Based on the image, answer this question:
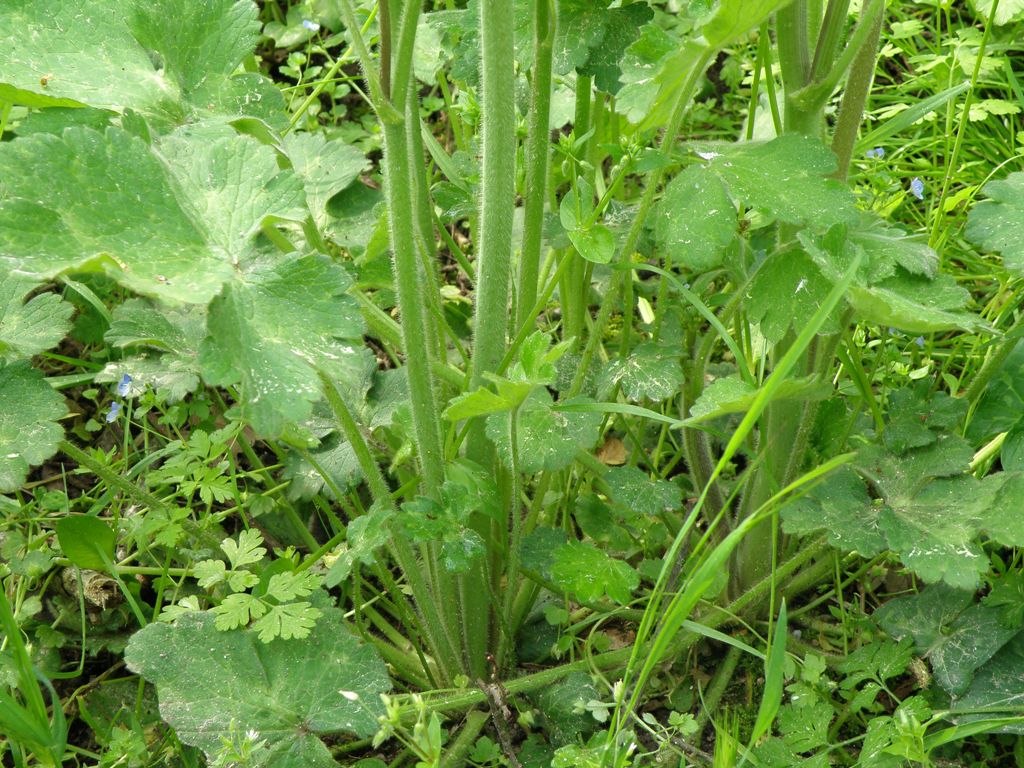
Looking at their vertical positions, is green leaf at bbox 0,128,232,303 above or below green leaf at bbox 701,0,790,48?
below

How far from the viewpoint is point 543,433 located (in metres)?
1.56

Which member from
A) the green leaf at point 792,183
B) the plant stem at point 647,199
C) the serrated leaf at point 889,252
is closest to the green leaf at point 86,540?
the plant stem at point 647,199

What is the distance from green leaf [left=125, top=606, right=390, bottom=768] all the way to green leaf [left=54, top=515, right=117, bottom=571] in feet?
0.84

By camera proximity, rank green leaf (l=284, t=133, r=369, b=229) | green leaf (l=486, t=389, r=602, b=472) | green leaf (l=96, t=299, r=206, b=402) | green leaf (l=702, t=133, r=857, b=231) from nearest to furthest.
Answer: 1. green leaf (l=702, t=133, r=857, b=231)
2. green leaf (l=486, t=389, r=602, b=472)
3. green leaf (l=96, t=299, r=206, b=402)
4. green leaf (l=284, t=133, r=369, b=229)

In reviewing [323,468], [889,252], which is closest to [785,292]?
[889,252]

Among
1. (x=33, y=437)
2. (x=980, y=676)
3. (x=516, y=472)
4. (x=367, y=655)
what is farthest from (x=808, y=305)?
(x=33, y=437)

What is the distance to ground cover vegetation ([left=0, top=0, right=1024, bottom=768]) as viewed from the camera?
1289 millimetres

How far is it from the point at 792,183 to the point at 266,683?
1.06 metres

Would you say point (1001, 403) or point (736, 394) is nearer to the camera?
point (736, 394)

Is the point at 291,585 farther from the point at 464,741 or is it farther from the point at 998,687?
the point at 998,687

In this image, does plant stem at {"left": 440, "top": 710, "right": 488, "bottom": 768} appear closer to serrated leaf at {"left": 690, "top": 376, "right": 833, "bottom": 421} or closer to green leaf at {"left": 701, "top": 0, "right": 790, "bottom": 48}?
serrated leaf at {"left": 690, "top": 376, "right": 833, "bottom": 421}

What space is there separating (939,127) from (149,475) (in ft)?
6.74

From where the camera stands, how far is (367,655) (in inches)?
62.1

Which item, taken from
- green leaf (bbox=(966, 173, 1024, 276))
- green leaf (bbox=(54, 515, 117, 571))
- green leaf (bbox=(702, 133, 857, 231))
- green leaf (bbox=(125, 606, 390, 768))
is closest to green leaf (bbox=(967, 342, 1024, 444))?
green leaf (bbox=(966, 173, 1024, 276))
